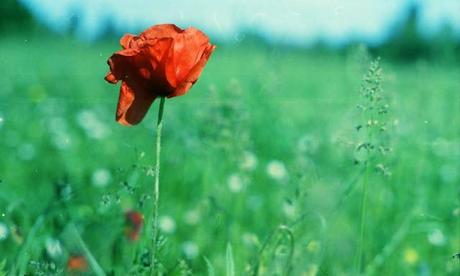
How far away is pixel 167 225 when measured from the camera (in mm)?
1895

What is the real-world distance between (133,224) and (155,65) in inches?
19.5

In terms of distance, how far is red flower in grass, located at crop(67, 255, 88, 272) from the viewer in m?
1.31

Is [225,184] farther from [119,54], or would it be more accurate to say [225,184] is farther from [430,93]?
[430,93]

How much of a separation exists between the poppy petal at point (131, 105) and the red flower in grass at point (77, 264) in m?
0.37

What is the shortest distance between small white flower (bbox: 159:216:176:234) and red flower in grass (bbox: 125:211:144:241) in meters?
0.42

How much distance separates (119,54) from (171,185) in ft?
4.48

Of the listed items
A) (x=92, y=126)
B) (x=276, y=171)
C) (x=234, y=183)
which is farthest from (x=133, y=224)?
(x=92, y=126)

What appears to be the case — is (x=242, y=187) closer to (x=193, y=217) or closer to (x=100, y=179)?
(x=193, y=217)

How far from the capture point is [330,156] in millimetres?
3027

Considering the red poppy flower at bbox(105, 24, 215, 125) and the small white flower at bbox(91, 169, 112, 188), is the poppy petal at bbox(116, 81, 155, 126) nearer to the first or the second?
the red poppy flower at bbox(105, 24, 215, 125)

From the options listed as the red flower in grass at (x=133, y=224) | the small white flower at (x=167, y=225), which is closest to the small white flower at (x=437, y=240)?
the small white flower at (x=167, y=225)

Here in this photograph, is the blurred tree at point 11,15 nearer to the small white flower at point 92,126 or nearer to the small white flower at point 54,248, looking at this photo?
the small white flower at point 92,126

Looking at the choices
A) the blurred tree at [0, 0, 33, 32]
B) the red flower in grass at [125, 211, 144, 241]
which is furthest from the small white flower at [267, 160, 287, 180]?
the blurred tree at [0, 0, 33, 32]

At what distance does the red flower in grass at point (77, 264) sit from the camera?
131 cm
